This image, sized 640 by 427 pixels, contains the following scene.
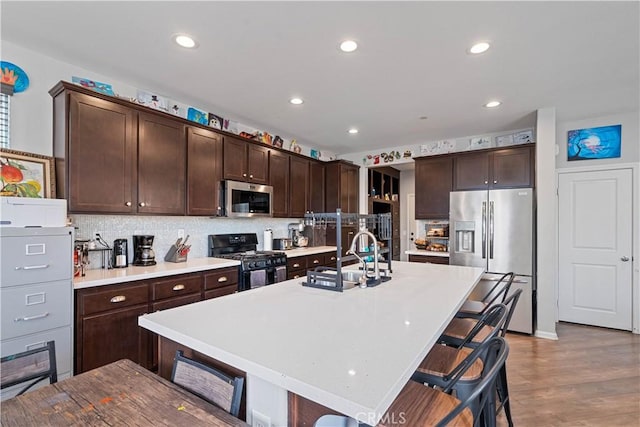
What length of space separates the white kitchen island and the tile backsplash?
1.79m

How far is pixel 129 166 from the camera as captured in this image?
8.76 feet

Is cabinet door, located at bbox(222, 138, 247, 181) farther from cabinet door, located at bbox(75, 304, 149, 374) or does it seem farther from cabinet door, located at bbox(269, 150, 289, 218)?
cabinet door, located at bbox(75, 304, 149, 374)

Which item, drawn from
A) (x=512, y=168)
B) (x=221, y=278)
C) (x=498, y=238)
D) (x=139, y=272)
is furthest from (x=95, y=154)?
(x=512, y=168)

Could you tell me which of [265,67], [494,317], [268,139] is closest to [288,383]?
[494,317]

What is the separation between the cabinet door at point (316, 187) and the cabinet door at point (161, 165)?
7.16 feet

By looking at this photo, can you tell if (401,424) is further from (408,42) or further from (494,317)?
(408,42)

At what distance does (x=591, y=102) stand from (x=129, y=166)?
4668 millimetres

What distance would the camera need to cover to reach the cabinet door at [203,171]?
3.18 meters

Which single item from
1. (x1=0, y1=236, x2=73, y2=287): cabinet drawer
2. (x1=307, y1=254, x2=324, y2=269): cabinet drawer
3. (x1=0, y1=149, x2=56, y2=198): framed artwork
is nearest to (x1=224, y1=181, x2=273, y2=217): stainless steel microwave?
(x1=307, y1=254, x2=324, y2=269): cabinet drawer

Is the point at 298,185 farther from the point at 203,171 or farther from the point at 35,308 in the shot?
the point at 35,308

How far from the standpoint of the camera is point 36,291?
1895 mm

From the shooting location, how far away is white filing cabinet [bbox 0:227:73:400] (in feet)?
5.88

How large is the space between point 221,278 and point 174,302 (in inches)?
19.4

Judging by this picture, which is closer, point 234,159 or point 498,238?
point 234,159
